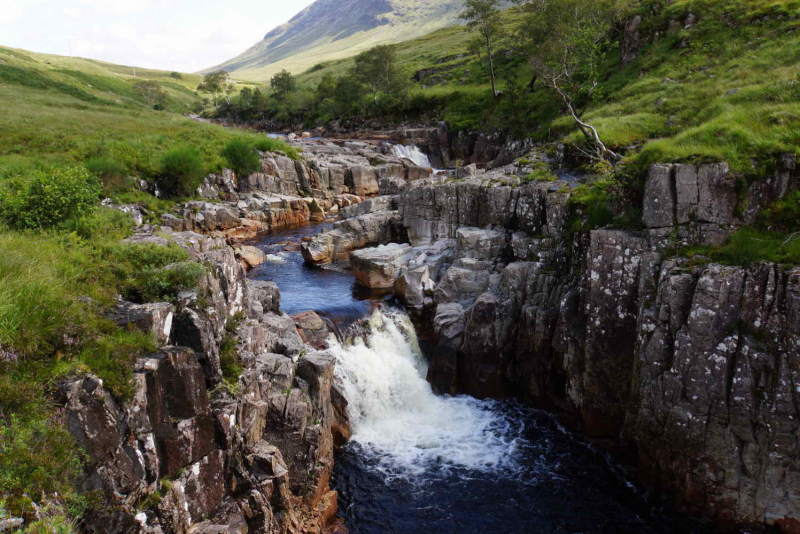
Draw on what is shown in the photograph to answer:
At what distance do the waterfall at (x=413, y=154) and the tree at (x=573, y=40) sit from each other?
20568mm

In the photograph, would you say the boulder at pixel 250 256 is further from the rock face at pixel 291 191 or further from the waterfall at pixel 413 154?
the waterfall at pixel 413 154

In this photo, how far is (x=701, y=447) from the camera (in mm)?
15406

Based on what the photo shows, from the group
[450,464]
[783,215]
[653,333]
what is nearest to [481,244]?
[653,333]

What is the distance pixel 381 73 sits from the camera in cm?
9238

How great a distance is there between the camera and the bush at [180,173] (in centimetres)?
4294

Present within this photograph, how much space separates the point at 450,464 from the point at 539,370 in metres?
6.02

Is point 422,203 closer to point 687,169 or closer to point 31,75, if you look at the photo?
point 687,169

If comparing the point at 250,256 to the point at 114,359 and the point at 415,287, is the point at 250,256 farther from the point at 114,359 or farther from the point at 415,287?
the point at 114,359

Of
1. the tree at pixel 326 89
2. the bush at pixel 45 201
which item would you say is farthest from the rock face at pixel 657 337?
the tree at pixel 326 89

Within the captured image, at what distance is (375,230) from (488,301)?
54.2ft

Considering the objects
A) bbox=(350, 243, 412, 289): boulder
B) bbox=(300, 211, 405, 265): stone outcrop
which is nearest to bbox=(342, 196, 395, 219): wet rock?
bbox=(300, 211, 405, 265): stone outcrop

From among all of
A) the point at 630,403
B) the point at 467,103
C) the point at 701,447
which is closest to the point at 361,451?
the point at 630,403

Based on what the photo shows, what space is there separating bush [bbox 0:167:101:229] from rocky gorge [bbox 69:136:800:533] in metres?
2.53

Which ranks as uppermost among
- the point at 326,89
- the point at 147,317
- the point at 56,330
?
the point at 326,89
